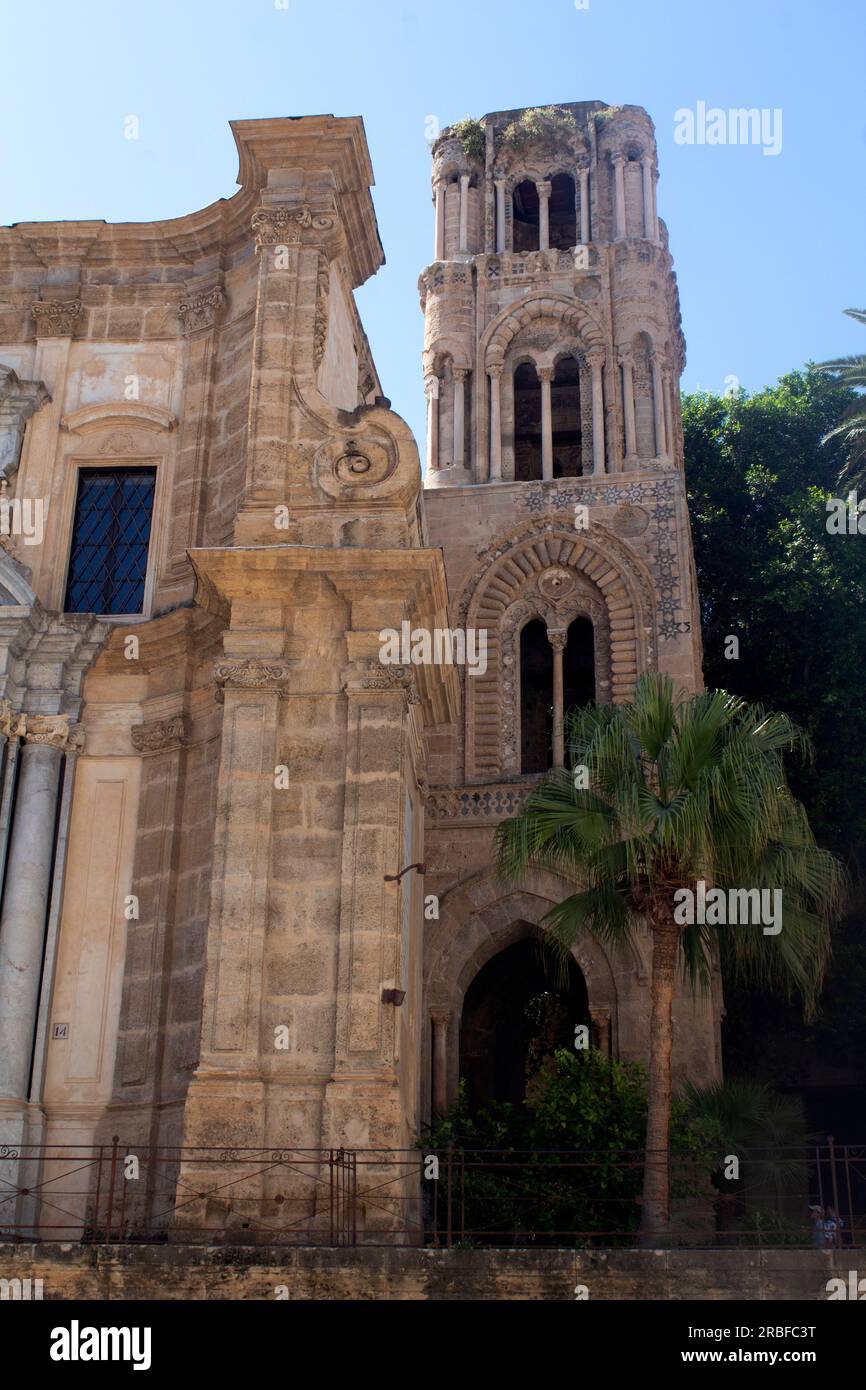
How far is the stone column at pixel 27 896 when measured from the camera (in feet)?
52.5

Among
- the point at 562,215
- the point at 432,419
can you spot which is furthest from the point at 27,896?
the point at 562,215

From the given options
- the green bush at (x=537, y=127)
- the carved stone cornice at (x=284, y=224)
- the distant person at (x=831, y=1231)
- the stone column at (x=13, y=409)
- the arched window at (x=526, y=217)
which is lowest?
the distant person at (x=831, y=1231)

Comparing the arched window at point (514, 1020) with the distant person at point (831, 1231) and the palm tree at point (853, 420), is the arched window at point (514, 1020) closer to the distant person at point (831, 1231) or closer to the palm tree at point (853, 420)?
the distant person at point (831, 1231)

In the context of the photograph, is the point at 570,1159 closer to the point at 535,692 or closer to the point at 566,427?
the point at 535,692

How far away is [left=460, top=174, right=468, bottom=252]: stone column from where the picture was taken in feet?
98.3

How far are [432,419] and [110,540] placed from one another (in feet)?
34.2

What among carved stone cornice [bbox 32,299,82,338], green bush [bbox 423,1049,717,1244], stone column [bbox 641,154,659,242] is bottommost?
green bush [bbox 423,1049,717,1244]

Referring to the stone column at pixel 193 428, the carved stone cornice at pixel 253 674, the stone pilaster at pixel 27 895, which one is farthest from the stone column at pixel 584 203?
the stone pilaster at pixel 27 895

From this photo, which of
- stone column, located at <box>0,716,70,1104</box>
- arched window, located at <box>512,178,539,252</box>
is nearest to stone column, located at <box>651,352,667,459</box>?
arched window, located at <box>512,178,539,252</box>

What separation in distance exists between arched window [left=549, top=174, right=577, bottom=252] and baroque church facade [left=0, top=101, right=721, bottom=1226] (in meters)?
6.63

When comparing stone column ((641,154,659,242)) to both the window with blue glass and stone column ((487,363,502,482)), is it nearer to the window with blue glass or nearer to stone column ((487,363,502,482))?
stone column ((487,363,502,482))

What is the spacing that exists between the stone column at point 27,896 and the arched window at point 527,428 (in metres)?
15.1

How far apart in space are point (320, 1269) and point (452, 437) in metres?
18.2
